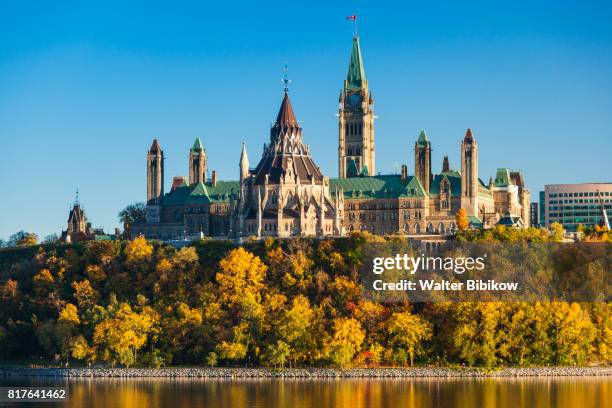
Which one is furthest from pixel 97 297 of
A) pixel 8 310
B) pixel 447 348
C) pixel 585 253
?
pixel 585 253

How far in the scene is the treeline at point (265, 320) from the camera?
162m

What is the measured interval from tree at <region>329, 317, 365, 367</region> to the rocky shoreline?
139 cm

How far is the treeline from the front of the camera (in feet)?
532

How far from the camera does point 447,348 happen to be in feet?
537

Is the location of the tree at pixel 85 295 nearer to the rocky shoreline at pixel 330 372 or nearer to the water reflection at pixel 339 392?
the rocky shoreline at pixel 330 372

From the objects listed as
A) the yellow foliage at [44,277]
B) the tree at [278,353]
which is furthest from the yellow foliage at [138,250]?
the tree at [278,353]

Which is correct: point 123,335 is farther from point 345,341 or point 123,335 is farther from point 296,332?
point 345,341

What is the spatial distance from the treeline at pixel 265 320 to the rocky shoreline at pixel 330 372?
4.76ft

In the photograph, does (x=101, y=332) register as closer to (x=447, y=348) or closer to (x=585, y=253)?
(x=447, y=348)

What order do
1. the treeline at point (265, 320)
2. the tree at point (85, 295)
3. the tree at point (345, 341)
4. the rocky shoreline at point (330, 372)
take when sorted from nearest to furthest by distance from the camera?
the rocky shoreline at point (330, 372) < the tree at point (345, 341) < the treeline at point (265, 320) < the tree at point (85, 295)

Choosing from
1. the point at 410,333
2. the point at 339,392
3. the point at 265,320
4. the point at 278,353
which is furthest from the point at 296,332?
the point at 339,392

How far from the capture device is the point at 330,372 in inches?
6294

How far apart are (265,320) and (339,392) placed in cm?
2230

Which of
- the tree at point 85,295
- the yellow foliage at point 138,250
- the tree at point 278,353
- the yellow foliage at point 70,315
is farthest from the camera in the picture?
the yellow foliage at point 138,250
